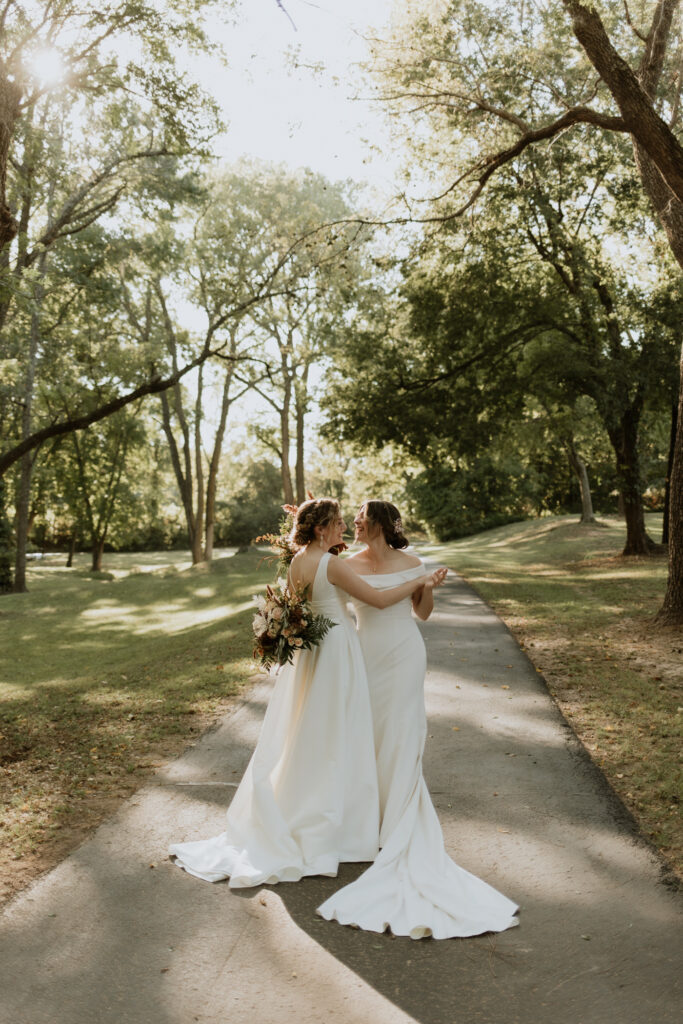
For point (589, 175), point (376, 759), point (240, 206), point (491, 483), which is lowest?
point (376, 759)

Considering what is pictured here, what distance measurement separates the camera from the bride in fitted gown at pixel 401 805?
4320 mm

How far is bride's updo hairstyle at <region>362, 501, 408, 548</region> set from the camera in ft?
18.8

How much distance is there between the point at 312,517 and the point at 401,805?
1.97 metres

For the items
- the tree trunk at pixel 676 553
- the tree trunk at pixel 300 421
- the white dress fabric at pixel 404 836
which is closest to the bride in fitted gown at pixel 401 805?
the white dress fabric at pixel 404 836

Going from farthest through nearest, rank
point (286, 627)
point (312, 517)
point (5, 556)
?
point (5, 556) < point (312, 517) < point (286, 627)

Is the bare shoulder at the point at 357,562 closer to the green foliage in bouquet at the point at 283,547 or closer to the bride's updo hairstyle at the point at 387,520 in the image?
the bride's updo hairstyle at the point at 387,520

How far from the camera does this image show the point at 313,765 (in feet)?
17.5

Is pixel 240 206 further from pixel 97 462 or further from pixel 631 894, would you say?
pixel 631 894

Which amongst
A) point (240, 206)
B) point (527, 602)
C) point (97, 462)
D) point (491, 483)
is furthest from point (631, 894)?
point (491, 483)

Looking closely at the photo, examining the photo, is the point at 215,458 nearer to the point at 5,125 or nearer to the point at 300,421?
the point at 300,421

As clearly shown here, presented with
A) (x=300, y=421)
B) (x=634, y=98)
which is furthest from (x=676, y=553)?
(x=300, y=421)

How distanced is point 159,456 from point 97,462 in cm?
847

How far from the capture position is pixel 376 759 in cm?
545

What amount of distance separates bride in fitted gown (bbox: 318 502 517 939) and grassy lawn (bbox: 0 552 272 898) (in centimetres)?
221
